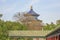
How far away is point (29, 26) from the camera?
7844cm

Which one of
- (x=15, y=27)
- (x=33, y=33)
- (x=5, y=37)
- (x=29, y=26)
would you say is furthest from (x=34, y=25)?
(x=5, y=37)

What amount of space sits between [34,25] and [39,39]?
21436 mm

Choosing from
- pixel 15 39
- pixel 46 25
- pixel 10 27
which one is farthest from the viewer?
pixel 46 25

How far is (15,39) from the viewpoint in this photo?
57.2 meters

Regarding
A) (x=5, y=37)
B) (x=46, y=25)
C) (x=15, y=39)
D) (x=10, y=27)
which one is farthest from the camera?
(x=46, y=25)

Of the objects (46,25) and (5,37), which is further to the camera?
(46,25)

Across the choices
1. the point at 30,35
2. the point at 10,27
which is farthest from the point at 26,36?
the point at 10,27

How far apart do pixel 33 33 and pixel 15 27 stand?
24.3 ft

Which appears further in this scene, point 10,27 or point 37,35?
point 10,27

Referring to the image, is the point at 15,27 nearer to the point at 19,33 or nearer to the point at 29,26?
the point at 19,33

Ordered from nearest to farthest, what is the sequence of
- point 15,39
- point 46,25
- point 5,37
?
point 5,37 → point 15,39 → point 46,25

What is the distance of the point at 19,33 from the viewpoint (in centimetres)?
5922

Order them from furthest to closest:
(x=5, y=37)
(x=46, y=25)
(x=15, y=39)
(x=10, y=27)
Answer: (x=46, y=25) → (x=10, y=27) → (x=15, y=39) → (x=5, y=37)

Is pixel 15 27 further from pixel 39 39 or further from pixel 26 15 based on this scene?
pixel 26 15
